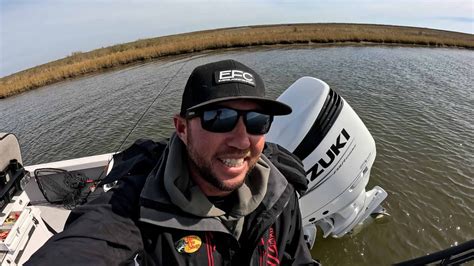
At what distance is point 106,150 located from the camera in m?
9.26

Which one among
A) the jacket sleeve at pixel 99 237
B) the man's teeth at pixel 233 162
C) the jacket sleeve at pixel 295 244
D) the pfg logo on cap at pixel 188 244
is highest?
the man's teeth at pixel 233 162

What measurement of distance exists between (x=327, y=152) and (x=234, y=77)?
2595 mm

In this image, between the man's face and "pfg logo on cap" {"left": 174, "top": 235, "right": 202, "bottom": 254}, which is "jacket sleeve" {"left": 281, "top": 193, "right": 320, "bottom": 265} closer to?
the man's face

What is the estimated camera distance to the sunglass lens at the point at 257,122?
1444 mm

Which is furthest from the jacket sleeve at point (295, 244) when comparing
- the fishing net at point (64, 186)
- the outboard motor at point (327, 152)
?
the fishing net at point (64, 186)

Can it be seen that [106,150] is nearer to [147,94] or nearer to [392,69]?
[147,94]

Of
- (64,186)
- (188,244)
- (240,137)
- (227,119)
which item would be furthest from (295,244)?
(64,186)

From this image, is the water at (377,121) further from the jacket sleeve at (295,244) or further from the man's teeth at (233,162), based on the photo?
the man's teeth at (233,162)

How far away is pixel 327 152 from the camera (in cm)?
361

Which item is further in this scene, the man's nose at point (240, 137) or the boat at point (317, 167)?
the boat at point (317, 167)

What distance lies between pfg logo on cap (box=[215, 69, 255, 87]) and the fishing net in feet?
12.4

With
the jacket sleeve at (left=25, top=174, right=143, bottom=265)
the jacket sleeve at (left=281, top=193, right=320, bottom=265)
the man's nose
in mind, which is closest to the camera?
the jacket sleeve at (left=25, top=174, right=143, bottom=265)

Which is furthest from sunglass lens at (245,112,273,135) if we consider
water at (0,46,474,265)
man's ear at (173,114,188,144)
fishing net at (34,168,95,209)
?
water at (0,46,474,265)

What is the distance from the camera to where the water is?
486cm
